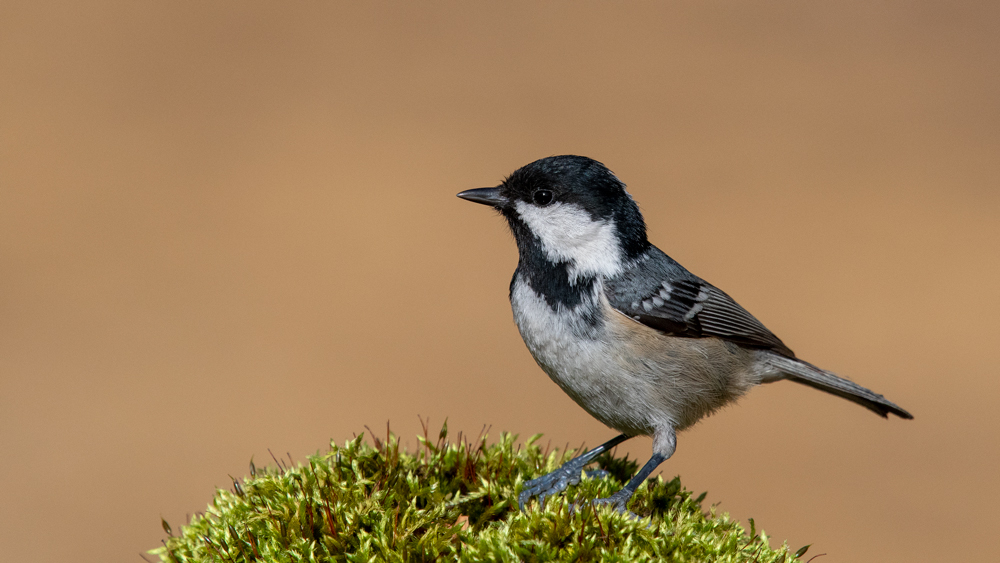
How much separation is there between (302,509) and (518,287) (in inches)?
41.8

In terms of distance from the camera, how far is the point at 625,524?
2.05m

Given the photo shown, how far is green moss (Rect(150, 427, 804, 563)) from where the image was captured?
2006 millimetres

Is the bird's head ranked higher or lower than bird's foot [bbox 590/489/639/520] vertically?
higher

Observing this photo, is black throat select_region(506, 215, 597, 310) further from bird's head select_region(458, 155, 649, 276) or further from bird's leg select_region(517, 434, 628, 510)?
bird's leg select_region(517, 434, 628, 510)

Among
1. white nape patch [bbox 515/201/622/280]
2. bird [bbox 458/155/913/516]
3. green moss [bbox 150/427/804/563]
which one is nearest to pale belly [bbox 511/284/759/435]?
bird [bbox 458/155/913/516]

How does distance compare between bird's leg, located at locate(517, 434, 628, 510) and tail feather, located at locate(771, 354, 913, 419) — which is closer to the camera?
bird's leg, located at locate(517, 434, 628, 510)

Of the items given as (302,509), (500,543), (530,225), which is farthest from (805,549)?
(302,509)

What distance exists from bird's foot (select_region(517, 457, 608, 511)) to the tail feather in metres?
0.90

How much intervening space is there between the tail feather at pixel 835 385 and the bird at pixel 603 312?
38 centimetres

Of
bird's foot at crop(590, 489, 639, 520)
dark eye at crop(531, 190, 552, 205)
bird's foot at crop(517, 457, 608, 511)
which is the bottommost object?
bird's foot at crop(590, 489, 639, 520)

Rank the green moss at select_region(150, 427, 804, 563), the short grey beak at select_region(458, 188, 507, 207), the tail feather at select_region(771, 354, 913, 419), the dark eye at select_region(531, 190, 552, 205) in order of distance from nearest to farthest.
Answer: the green moss at select_region(150, 427, 804, 563) < the dark eye at select_region(531, 190, 552, 205) < the short grey beak at select_region(458, 188, 507, 207) < the tail feather at select_region(771, 354, 913, 419)

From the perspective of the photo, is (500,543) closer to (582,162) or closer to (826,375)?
(582,162)

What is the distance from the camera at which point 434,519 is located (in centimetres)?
219

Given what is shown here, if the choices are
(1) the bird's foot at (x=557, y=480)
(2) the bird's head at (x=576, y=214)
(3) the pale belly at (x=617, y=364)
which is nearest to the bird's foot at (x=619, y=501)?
(1) the bird's foot at (x=557, y=480)
